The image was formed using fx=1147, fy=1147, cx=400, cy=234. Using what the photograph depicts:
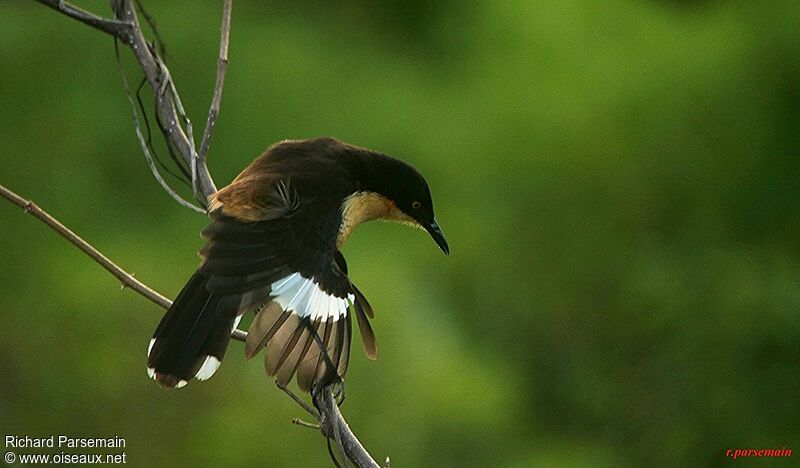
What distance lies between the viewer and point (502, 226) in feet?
13.5

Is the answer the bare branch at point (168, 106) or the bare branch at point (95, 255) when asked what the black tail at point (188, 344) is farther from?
the bare branch at point (168, 106)

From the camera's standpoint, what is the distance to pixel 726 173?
168 inches

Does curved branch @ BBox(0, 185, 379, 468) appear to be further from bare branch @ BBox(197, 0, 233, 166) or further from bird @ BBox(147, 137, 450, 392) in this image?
bare branch @ BBox(197, 0, 233, 166)

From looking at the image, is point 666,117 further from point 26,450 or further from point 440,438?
point 26,450

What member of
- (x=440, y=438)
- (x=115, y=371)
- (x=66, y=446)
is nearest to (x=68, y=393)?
(x=115, y=371)

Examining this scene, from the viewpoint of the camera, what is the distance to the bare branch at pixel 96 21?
173 cm

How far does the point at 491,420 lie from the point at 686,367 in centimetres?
74

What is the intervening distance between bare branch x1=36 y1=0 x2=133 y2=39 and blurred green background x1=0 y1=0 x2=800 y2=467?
5.09 ft

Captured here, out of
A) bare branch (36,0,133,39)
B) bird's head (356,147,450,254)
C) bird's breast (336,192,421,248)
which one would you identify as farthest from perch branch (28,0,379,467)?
bird's head (356,147,450,254)

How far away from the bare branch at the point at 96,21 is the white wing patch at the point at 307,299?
450 mm

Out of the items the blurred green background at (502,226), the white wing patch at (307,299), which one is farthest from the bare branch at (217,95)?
the blurred green background at (502,226)

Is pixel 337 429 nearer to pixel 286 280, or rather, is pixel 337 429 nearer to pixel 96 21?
pixel 286 280

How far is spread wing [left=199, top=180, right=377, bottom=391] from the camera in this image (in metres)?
1.63

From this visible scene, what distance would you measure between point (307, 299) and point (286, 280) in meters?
0.05
